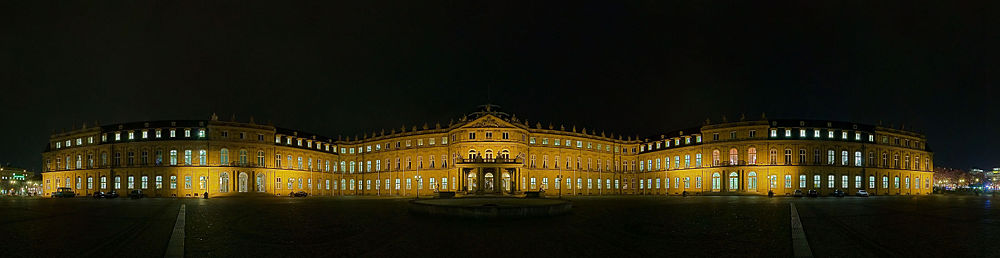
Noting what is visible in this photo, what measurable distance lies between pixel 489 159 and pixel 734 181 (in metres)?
37.2

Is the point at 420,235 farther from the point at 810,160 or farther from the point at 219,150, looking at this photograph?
the point at 810,160

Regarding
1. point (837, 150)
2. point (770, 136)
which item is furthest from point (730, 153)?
point (837, 150)

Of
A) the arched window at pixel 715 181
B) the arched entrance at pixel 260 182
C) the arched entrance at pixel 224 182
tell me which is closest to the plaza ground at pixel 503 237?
the arched entrance at pixel 224 182

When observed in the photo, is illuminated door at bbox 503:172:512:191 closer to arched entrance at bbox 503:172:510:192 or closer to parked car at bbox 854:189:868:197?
arched entrance at bbox 503:172:510:192

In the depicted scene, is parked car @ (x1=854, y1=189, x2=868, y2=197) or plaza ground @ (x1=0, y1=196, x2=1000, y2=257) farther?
parked car @ (x1=854, y1=189, x2=868, y2=197)

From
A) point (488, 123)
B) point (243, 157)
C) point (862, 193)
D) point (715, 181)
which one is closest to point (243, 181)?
point (243, 157)

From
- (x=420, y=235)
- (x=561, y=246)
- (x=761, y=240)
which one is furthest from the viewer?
(x=420, y=235)

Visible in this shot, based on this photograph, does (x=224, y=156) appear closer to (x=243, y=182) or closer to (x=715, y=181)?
(x=243, y=182)

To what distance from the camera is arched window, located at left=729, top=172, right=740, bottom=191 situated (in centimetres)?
8788

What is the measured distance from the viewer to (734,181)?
88.6 meters

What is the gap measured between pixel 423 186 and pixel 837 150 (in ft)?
211

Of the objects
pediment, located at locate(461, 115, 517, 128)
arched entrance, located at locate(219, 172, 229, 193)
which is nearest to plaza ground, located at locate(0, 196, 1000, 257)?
arched entrance, located at locate(219, 172, 229, 193)

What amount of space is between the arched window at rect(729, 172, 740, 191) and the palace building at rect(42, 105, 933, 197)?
0.50ft

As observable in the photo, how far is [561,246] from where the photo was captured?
1759 cm
